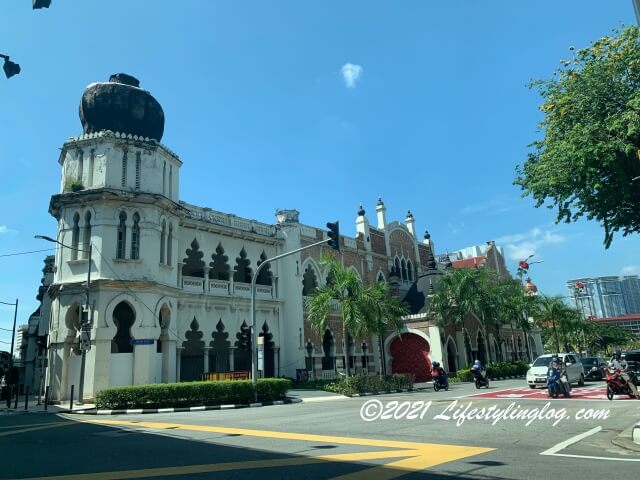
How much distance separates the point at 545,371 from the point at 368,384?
8.93 meters

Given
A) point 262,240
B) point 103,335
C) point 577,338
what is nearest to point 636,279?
point 577,338

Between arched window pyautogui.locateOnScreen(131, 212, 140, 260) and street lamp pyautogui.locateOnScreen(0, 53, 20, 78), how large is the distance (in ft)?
58.8

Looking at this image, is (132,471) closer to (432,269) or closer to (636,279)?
(432,269)

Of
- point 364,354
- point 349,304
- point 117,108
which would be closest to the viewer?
point 349,304

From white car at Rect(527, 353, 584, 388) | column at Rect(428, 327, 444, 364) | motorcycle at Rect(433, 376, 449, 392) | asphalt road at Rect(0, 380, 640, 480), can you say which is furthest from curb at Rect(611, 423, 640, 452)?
column at Rect(428, 327, 444, 364)

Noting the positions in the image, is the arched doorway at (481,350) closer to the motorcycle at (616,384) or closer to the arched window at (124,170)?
the motorcycle at (616,384)

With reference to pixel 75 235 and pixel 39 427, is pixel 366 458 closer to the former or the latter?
pixel 39 427

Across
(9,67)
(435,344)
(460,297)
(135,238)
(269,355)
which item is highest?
(135,238)

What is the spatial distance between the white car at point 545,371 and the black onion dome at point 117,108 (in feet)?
78.9

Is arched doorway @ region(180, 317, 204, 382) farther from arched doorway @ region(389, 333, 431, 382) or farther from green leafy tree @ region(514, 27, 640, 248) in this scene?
green leafy tree @ region(514, 27, 640, 248)

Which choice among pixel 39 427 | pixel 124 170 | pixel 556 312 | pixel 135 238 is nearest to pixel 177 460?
pixel 39 427

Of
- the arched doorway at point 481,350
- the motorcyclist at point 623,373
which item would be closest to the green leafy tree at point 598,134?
the motorcyclist at point 623,373

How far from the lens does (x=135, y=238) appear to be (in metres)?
25.2

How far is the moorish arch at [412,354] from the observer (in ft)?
124
